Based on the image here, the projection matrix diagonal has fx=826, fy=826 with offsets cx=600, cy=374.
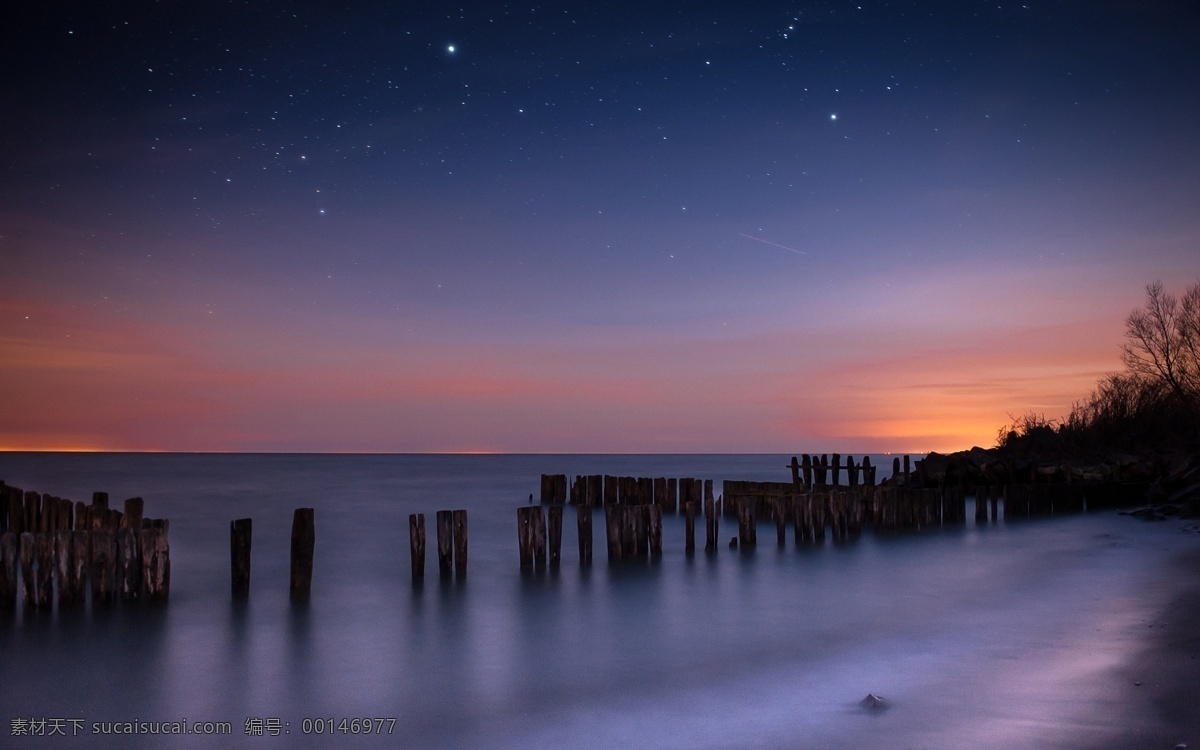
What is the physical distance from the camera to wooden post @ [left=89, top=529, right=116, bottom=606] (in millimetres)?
9680

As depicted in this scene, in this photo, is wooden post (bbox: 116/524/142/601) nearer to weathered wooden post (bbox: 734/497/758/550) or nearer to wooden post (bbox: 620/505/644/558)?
wooden post (bbox: 620/505/644/558)

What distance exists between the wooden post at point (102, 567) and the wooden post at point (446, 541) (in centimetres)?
413

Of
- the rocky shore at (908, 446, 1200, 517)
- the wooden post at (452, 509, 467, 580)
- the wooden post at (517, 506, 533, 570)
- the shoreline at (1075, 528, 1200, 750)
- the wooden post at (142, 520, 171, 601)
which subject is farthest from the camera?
the rocky shore at (908, 446, 1200, 517)

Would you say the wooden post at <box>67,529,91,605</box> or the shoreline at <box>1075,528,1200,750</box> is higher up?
the wooden post at <box>67,529,91,605</box>

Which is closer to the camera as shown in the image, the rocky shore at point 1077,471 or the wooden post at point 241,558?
the wooden post at point 241,558

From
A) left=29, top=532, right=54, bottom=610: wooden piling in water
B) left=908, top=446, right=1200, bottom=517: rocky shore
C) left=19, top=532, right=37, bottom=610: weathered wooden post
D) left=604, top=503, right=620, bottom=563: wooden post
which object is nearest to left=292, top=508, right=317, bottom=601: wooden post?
left=29, top=532, right=54, bottom=610: wooden piling in water

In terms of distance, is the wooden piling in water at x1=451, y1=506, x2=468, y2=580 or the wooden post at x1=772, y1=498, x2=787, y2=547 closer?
the wooden piling in water at x1=451, y1=506, x2=468, y2=580

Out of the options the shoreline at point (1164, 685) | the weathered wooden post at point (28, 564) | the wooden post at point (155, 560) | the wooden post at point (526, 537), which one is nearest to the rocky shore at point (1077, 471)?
the shoreline at point (1164, 685)

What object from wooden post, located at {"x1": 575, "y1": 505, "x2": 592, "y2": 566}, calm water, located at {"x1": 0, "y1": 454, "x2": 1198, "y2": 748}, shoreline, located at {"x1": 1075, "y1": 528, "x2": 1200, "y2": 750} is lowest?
calm water, located at {"x1": 0, "y1": 454, "x2": 1198, "y2": 748}

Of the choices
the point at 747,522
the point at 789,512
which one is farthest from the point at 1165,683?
the point at 789,512

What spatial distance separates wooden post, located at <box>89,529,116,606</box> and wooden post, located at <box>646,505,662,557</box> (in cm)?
783

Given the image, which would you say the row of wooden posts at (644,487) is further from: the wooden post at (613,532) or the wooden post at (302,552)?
the wooden post at (302,552)

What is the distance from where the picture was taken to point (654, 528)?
14.1 m

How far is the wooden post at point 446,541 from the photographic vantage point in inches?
481
